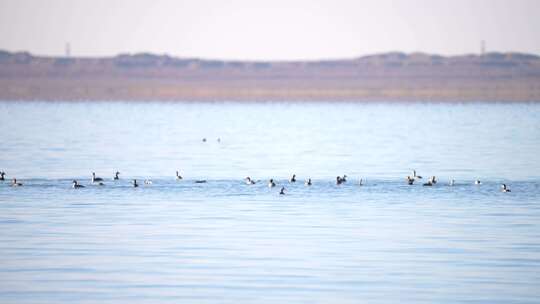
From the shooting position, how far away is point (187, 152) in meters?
64.5

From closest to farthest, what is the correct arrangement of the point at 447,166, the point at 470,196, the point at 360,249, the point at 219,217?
the point at 360,249 < the point at 219,217 < the point at 470,196 < the point at 447,166

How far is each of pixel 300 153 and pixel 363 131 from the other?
32593 mm

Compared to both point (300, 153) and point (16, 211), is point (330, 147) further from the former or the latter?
point (16, 211)

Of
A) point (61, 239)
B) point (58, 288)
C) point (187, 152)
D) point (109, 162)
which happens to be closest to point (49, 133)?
point (187, 152)

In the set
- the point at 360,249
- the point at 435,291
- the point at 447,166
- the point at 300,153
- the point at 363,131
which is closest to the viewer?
the point at 435,291

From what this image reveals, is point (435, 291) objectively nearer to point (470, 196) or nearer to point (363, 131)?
point (470, 196)

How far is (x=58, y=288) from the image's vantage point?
22047 mm

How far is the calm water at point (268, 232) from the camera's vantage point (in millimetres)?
22125

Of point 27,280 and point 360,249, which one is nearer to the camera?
point 27,280

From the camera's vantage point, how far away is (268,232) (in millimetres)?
29172

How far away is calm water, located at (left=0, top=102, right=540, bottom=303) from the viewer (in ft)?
72.6

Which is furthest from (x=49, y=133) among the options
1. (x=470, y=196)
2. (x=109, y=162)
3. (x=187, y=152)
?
(x=470, y=196)

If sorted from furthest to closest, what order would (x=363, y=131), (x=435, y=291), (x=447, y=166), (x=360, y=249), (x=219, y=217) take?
(x=363, y=131) → (x=447, y=166) → (x=219, y=217) → (x=360, y=249) → (x=435, y=291)

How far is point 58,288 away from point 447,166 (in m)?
32.7
